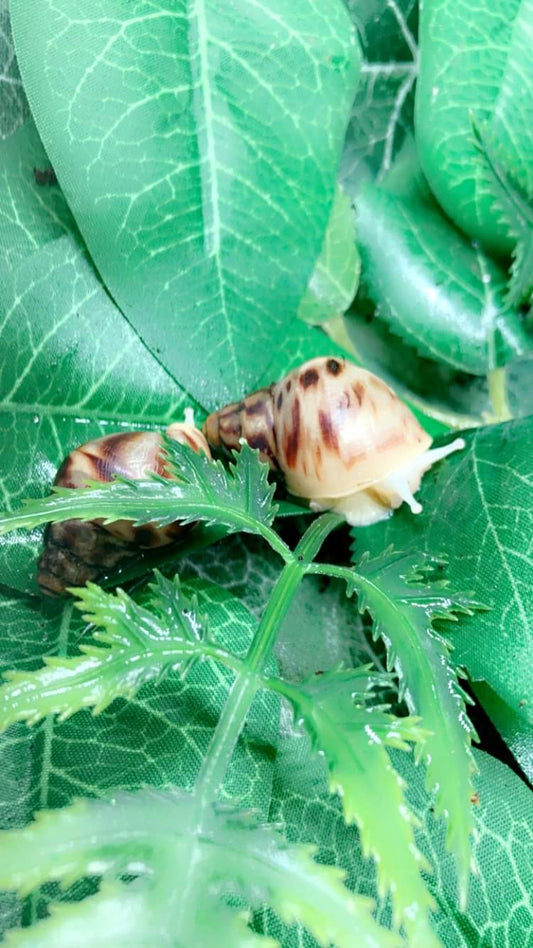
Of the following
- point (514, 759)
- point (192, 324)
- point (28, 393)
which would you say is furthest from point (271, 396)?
point (514, 759)

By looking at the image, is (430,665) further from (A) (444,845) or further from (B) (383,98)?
(B) (383,98)

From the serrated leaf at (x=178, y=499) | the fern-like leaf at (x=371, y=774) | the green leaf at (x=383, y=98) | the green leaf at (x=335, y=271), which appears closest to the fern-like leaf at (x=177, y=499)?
the serrated leaf at (x=178, y=499)

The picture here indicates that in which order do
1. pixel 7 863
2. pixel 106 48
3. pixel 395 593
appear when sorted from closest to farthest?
pixel 7 863
pixel 395 593
pixel 106 48

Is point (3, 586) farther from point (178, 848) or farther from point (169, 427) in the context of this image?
point (178, 848)

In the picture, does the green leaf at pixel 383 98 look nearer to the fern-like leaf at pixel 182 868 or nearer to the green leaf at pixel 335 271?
the green leaf at pixel 335 271

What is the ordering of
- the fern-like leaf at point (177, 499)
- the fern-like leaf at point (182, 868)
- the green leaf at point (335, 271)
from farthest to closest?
the green leaf at point (335, 271) < the fern-like leaf at point (177, 499) < the fern-like leaf at point (182, 868)

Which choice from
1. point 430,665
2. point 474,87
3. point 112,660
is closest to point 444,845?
point 430,665
